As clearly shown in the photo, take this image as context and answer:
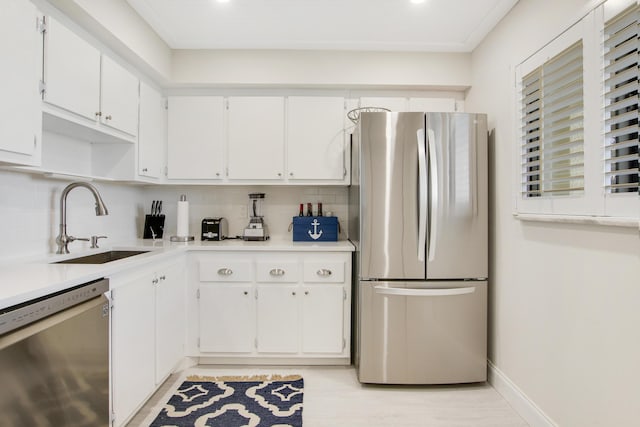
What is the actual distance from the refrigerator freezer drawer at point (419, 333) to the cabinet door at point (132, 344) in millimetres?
1315

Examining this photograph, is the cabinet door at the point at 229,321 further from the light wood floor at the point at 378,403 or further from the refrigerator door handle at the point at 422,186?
the refrigerator door handle at the point at 422,186

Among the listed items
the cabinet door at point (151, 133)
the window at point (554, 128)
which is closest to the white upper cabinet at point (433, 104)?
the window at point (554, 128)

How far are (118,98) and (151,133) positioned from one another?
0.48 meters

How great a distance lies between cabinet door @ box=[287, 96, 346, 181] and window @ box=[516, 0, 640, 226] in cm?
137

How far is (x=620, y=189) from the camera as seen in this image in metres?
1.46

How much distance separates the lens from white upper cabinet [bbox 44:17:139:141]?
173 cm

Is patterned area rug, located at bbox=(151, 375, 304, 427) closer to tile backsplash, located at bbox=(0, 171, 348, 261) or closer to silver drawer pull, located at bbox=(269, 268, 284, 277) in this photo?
silver drawer pull, located at bbox=(269, 268, 284, 277)

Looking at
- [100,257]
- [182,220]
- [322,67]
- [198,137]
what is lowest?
[100,257]

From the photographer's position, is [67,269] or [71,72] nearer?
[67,269]

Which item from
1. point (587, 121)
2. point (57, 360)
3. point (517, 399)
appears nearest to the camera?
point (57, 360)

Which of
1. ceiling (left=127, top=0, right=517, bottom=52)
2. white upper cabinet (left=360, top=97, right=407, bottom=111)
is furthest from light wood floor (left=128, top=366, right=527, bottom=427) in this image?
ceiling (left=127, top=0, right=517, bottom=52)

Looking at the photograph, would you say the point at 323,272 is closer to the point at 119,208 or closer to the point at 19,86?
the point at 119,208

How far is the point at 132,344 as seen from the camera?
189 centimetres

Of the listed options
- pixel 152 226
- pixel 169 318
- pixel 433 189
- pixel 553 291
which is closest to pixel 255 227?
pixel 152 226
